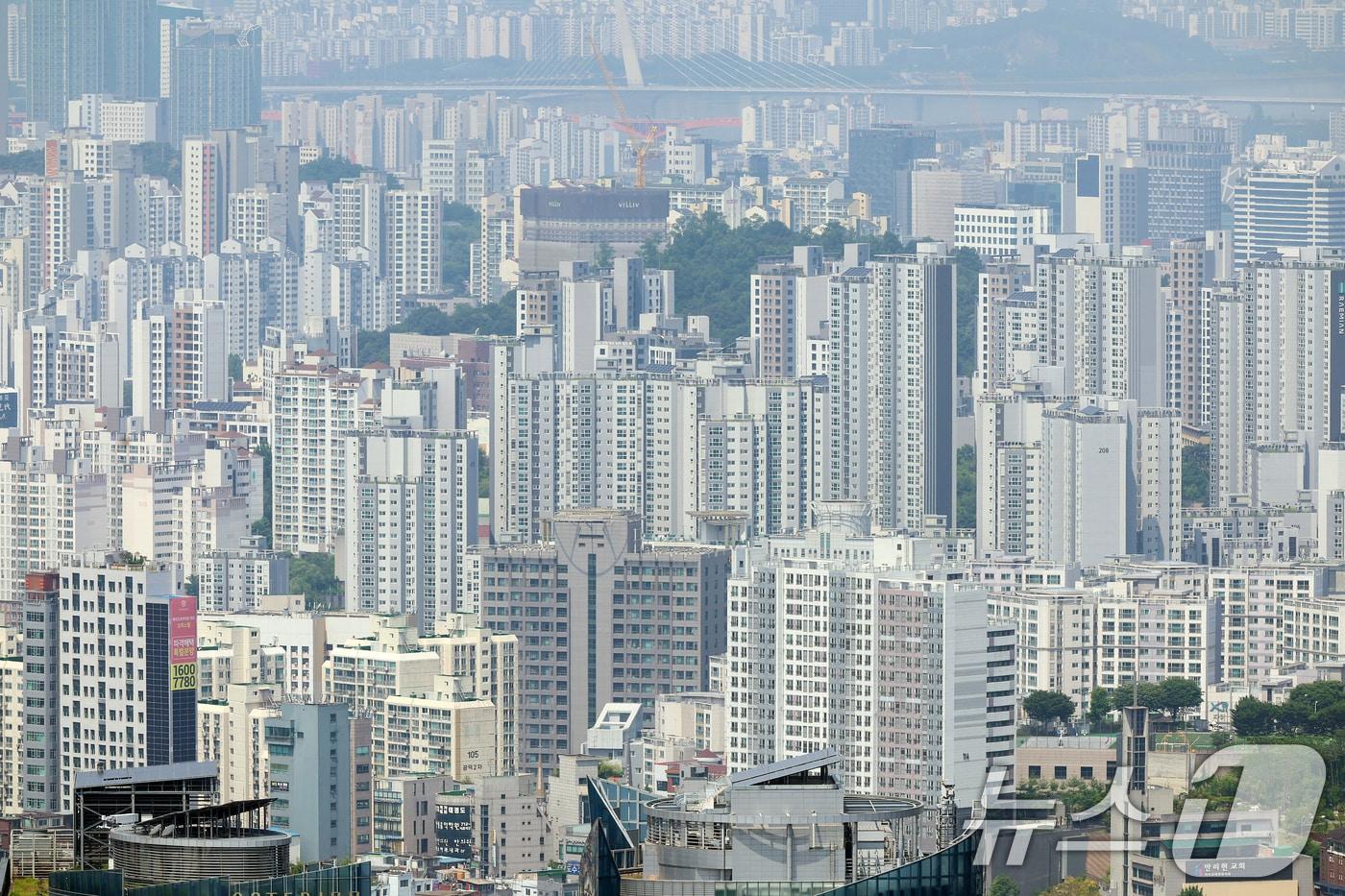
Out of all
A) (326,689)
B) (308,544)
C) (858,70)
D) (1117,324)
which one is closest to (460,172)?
(858,70)

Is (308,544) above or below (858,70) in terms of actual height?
below

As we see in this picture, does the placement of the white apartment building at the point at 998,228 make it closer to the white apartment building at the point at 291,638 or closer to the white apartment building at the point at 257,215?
the white apartment building at the point at 257,215

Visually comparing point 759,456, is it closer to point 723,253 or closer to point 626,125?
point 723,253

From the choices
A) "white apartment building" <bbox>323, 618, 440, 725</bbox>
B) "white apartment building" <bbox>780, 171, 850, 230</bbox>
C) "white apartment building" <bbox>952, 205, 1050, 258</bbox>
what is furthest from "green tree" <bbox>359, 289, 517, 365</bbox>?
"white apartment building" <bbox>323, 618, 440, 725</bbox>

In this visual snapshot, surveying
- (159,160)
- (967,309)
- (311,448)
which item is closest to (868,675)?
(311,448)

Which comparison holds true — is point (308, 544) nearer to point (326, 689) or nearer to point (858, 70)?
point (326, 689)

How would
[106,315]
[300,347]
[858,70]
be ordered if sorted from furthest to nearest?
[858,70], [106,315], [300,347]

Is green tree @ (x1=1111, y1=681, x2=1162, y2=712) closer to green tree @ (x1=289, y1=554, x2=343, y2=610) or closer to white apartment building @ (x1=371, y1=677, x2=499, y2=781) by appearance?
white apartment building @ (x1=371, y1=677, x2=499, y2=781)
